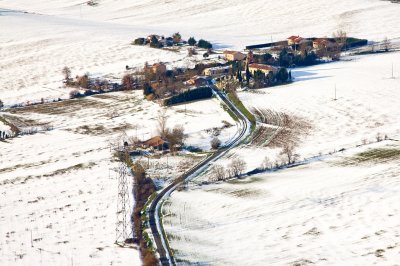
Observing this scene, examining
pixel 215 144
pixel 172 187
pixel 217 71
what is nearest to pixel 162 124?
pixel 215 144

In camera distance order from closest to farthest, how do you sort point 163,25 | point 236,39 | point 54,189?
point 54,189 < point 236,39 < point 163,25

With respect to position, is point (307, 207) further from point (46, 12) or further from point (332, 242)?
point (46, 12)

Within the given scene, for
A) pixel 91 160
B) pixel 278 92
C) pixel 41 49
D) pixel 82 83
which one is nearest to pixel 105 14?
pixel 41 49

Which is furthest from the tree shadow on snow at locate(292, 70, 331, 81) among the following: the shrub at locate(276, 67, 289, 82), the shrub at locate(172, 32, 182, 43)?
the shrub at locate(172, 32, 182, 43)

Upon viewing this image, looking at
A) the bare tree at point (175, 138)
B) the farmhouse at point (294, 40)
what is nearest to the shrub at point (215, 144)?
the bare tree at point (175, 138)

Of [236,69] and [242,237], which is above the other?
[236,69]

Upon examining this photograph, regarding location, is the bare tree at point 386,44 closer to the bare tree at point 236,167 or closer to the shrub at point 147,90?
the shrub at point 147,90

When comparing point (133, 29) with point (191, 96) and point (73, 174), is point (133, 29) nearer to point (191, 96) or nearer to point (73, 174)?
point (191, 96)
